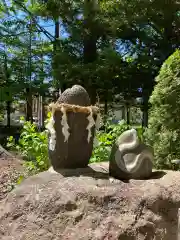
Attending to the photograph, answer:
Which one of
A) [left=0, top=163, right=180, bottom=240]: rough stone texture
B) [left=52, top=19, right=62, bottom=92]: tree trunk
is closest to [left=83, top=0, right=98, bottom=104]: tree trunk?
[left=52, top=19, right=62, bottom=92]: tree trunk

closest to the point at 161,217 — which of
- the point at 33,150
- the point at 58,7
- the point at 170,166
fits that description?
the point at 170,166

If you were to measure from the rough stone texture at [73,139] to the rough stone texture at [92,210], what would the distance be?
0.89 feet

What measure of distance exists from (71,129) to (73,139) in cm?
9

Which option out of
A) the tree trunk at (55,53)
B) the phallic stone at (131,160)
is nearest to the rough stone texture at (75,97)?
the phallic stone at (131,160)

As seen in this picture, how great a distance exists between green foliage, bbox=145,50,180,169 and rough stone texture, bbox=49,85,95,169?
154 cm

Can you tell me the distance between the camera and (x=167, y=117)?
167 inches

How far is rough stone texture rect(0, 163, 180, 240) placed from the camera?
229 cm

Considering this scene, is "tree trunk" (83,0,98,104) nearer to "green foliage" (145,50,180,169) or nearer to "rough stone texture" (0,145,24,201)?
"rough stone texture" (0,145,24,201)

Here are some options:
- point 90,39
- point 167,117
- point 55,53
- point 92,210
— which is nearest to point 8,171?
point 167,117

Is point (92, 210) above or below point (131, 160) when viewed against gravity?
below

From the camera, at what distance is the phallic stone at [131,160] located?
9.15 feet

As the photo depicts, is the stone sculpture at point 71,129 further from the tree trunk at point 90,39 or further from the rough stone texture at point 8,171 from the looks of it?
the tree trunk at point 90,39

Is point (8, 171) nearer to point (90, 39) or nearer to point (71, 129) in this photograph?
point (71, 129)

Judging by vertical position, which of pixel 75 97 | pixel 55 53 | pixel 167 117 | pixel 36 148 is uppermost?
pixel 55 53
